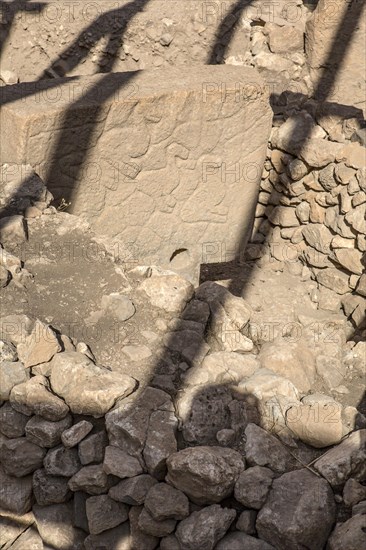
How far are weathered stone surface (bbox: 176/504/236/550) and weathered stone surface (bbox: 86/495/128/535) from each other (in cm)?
26

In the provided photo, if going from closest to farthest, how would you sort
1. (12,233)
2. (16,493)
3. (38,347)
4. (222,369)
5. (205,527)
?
(205,527), (16,493), (38,347), (222,369), (12,233)

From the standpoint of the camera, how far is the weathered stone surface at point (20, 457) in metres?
2.94

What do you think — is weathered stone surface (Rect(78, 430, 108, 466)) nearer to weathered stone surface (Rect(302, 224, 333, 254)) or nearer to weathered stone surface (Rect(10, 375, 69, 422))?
weathered stone surface (Rect(10, 375, 69, 422))

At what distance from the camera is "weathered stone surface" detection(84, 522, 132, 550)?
2.78m

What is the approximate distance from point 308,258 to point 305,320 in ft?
2.39

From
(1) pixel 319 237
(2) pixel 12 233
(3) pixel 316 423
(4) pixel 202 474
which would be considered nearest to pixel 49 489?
(4) pixel 202 474

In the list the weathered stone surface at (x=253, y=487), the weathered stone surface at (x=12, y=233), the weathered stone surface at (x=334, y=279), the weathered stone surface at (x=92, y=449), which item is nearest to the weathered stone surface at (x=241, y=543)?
the weathered stone surface at (x=253, y=487)

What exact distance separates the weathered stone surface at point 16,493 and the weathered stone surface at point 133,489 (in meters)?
0.41

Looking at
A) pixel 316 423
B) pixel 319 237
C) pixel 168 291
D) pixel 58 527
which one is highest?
pixel 316 423

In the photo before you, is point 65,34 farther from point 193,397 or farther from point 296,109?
point 193,397

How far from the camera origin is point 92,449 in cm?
289

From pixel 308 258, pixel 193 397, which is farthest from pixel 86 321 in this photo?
pixel 308 258

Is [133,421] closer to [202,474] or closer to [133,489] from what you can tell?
[133,489]

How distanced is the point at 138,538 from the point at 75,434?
0.48 metres
